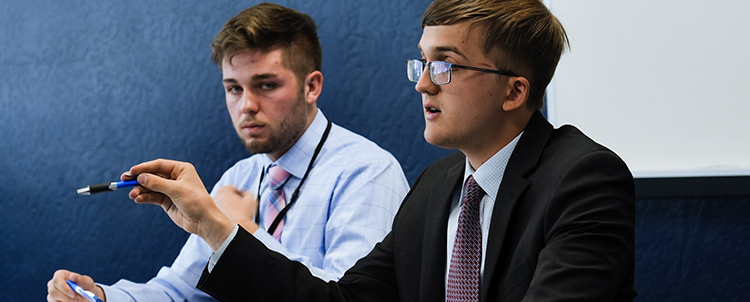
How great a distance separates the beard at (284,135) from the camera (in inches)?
61.0

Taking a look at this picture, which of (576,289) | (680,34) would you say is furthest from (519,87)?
(680,34)

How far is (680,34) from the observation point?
5.08 feet

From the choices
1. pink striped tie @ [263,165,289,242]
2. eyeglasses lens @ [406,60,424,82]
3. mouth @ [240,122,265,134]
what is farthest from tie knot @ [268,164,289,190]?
eyeglasses lens @ [406,60,424,82]

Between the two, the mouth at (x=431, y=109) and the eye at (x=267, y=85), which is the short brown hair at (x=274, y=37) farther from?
the mouth at (x=431, y=109)

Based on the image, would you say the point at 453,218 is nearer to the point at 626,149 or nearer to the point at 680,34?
the point at 626,149

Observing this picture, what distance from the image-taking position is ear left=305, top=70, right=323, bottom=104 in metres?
1.63

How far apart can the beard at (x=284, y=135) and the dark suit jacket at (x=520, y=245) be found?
50 cm

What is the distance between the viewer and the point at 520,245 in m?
0.86

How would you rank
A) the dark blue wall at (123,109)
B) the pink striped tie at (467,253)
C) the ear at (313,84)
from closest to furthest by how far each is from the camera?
the pink striped tie at (467,253), the ear at (313,84), the dark blue wall at (123,109)

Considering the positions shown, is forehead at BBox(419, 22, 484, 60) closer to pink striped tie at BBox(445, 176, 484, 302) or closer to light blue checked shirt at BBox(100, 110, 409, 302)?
pink striped tie at BBox(445, 176, 484, 302)

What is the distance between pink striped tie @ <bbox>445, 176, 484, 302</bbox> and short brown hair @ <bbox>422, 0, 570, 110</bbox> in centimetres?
19

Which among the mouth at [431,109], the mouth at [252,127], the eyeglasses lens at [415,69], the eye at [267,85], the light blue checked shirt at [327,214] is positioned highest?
the eyeglasses lens at [415,69]

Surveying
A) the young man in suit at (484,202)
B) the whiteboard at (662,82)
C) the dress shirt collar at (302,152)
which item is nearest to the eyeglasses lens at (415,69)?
the young man in suit at (484,202)

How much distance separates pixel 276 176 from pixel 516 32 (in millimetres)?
800
